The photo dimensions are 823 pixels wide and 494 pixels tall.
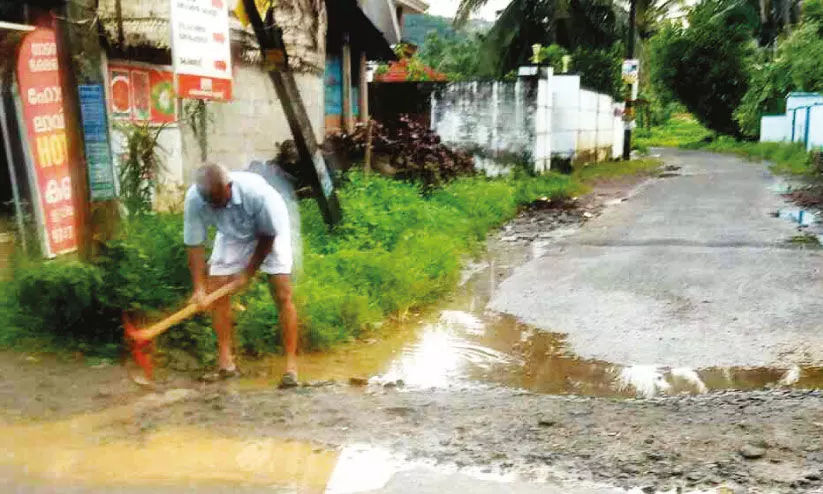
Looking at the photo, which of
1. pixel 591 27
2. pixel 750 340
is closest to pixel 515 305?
pixel 750 340

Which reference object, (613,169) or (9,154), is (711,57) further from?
(9,154)

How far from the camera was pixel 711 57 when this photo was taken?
31.0 meters

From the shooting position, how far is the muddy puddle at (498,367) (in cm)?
488

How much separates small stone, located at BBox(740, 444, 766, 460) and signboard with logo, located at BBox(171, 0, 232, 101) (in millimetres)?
4468

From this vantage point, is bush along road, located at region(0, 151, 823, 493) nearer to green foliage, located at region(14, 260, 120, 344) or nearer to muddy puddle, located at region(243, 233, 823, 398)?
muddy puddle, located at region(243, 233, 823, 398)

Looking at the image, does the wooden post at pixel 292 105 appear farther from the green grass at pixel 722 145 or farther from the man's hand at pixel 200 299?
the green grass at pixel 722 145

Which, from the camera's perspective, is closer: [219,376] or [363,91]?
[219,376]

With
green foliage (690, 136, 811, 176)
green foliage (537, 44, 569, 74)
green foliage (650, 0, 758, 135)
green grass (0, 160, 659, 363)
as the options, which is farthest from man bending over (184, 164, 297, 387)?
green foliage (650, 0, 758, 135)

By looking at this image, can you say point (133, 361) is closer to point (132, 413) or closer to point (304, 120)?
point (132, 413)

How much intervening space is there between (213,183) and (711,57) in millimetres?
30505

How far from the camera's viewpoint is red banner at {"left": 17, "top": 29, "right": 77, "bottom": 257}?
5.09 meters

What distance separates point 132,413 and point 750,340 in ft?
13.8

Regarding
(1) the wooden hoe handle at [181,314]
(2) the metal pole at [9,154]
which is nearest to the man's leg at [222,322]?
(1) the wooden hoe handle at [181,314]

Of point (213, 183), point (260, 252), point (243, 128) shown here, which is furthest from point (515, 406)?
point (243, 128)
